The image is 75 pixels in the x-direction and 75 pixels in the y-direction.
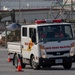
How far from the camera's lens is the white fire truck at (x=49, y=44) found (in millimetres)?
20281

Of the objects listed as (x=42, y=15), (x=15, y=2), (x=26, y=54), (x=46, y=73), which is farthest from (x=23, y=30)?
(x=15, y=2)

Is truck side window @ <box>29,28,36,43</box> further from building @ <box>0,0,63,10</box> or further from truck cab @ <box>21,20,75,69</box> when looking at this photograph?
building @ <box>0,0,63,10</box>

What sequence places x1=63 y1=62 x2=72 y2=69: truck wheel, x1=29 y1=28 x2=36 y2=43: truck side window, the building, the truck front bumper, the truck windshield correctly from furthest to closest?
the building → x1=63 y1=62 x2=72 y2=69: truck wheel → x1=29 y1=28 x2=36 y2=43: truck side window → the truck windshield → the truck front bumper

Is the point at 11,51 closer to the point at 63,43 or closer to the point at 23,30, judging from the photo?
the point at 23,30

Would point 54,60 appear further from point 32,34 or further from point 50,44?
point 32,34

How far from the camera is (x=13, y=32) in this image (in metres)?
55.8

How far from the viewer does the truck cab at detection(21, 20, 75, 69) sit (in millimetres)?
20266

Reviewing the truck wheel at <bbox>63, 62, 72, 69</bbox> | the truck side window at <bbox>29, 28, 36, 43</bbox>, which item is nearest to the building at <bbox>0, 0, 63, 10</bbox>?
the truck wheel at <bbox>63, 62, 72, 69</bbox>

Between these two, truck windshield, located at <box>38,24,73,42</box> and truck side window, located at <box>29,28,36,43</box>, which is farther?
truck side window, located at <box>29,28,36,43</box>

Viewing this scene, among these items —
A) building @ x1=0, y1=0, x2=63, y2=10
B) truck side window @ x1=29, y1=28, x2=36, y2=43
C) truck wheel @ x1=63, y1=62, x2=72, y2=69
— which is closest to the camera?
truck side window @ x1=29, y1=28, x2=36, y2=43

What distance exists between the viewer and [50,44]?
20250 millimetres

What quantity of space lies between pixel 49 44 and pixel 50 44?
47 millimetres

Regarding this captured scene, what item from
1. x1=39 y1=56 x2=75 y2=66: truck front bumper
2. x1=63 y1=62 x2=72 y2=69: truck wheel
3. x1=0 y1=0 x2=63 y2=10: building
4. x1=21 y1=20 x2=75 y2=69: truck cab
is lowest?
x1=0 y1=0 x2=63 y2=10: building

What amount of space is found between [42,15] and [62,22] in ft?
278
